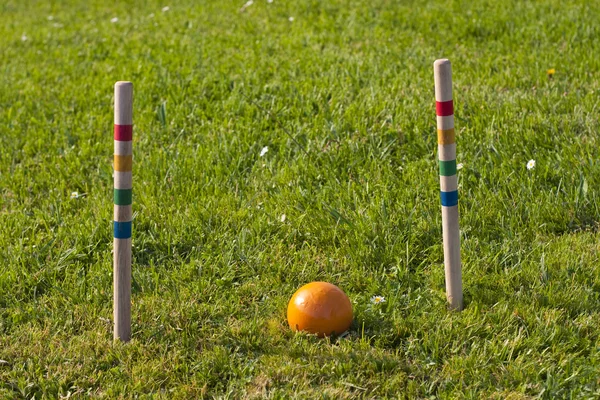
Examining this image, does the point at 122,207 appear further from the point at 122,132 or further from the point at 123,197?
the point at 122,132

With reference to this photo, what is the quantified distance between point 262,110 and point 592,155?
7.70 ft

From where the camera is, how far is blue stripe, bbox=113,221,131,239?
350cm

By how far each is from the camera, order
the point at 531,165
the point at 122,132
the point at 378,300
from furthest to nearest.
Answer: the point at 531,165 → the point at 378,300 → the point at 122,132

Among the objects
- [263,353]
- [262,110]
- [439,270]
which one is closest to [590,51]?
[262,110]

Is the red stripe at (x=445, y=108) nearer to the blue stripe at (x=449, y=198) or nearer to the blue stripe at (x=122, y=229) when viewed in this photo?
the blue stripe at (x=449, y=198)

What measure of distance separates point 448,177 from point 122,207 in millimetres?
1462

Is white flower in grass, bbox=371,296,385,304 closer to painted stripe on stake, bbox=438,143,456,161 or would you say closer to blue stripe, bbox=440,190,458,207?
blue stripe, bbox=440,190,458,207

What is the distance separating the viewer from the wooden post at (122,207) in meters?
3.42

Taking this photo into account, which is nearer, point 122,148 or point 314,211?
point 122,148

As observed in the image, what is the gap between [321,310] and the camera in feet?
11.6

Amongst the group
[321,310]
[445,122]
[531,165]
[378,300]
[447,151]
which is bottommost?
[378,300]

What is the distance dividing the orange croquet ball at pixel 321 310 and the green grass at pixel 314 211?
68 mm

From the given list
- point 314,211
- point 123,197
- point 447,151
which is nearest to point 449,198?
point 447,151

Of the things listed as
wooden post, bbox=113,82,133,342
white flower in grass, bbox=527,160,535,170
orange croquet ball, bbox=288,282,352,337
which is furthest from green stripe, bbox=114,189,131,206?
white flower in grass, bbox=527,160,535,170
